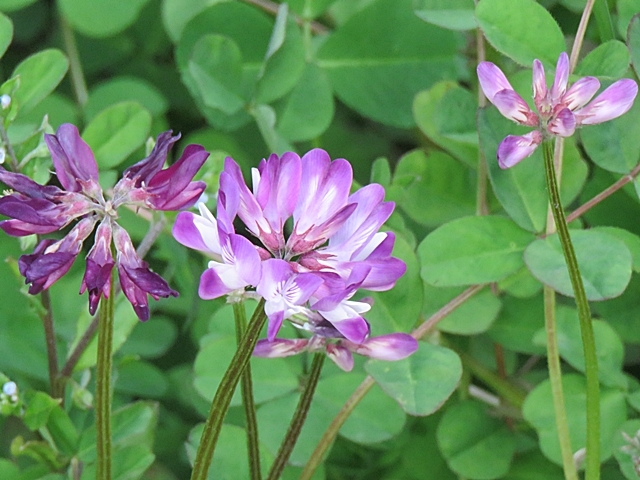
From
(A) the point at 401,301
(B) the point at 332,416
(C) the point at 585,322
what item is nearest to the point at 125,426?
(B) the point at 332,416

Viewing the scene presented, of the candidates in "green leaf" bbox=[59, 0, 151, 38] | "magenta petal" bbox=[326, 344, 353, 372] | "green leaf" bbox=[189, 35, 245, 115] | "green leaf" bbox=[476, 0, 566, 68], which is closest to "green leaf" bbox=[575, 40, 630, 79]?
"green leaf" bbox=[476, 0, 566, 68]

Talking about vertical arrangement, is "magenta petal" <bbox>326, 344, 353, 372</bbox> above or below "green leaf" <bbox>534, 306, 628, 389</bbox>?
above

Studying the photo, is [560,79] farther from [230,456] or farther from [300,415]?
[230,456]

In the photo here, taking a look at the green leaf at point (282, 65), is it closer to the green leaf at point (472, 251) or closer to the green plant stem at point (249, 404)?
the green leaf at point (472, 251)

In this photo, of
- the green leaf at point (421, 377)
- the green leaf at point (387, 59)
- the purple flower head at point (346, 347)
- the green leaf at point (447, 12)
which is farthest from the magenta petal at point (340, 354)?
the green leaf at point (387, 59)

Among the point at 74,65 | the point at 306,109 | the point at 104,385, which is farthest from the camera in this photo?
the point at 74,65

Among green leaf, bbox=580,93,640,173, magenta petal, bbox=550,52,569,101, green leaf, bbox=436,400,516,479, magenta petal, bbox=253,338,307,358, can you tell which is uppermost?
magenta petal, bbox=550,52,569,101

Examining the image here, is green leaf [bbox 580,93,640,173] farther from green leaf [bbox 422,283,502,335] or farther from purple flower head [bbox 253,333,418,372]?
purple flower head [bbox 253,333,418,372]
